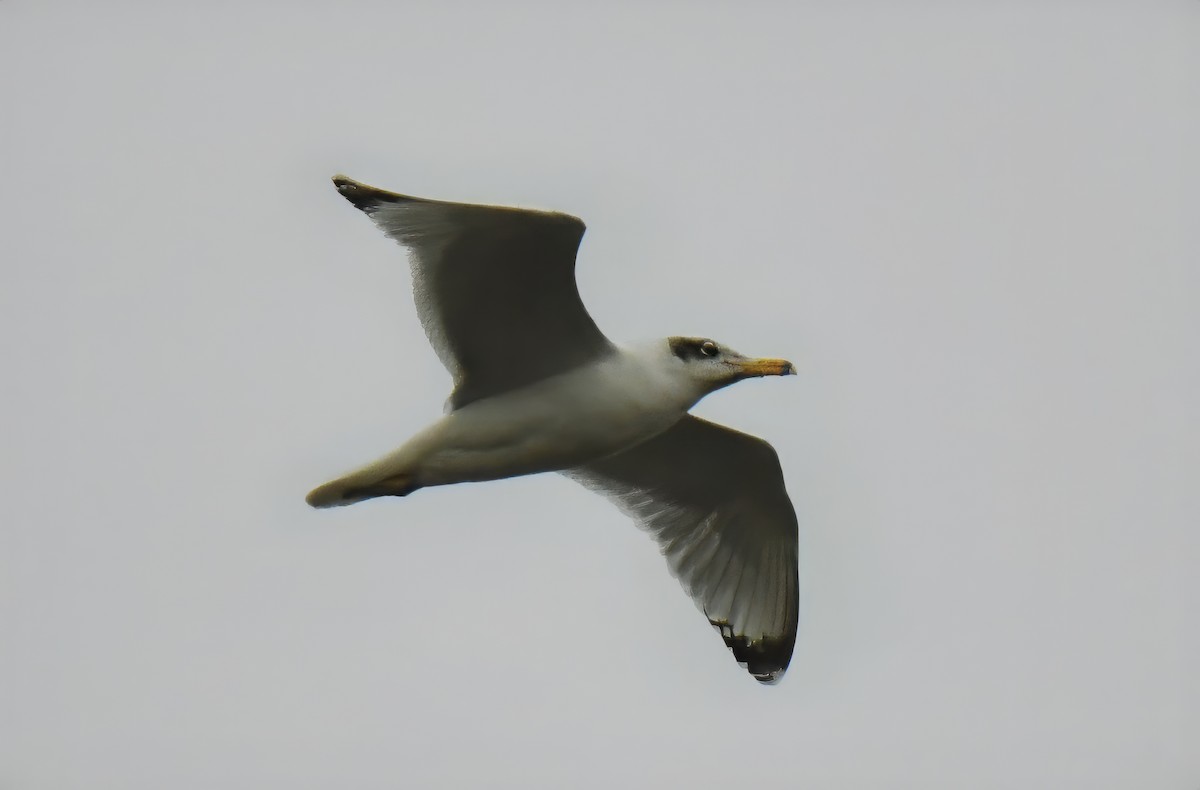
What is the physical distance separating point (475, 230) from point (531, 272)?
1.02ft

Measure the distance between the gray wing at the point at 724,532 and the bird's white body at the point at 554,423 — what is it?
0.97 metres

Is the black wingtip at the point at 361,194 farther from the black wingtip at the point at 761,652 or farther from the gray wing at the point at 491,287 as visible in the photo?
the black wingtip at the point at 761,652

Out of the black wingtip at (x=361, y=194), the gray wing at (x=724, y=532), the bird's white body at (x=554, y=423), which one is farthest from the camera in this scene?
the gray wing at (x=724, y=532)

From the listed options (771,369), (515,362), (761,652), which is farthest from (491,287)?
(761,652)

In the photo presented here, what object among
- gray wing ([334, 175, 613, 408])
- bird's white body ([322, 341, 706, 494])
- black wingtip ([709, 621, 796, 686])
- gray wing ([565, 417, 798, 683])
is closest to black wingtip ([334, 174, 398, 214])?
gray wing ([334, 175, 613, 408])

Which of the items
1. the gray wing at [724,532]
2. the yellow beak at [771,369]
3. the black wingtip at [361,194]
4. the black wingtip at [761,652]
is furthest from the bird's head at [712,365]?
the black wingtip at [761,652]

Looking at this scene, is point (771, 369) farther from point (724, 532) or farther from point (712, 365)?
point (724, 532)

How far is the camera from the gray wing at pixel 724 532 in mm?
7883

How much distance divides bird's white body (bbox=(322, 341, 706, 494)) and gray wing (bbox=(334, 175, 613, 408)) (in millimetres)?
109

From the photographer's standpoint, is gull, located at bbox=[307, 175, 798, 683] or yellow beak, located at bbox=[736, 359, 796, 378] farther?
yellow beak, located at bbox=[736, 359, 796, 378]

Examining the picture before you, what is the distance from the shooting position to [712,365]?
6867mm

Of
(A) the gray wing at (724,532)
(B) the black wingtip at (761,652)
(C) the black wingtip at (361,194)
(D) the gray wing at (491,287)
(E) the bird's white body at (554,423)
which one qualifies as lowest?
(B) the black wingtip at (761,652)

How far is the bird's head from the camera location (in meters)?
6.86

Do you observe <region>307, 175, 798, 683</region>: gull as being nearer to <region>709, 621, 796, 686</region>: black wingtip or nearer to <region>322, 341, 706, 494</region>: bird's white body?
<region>322, 341, 706, 494</region>: bird's white body
